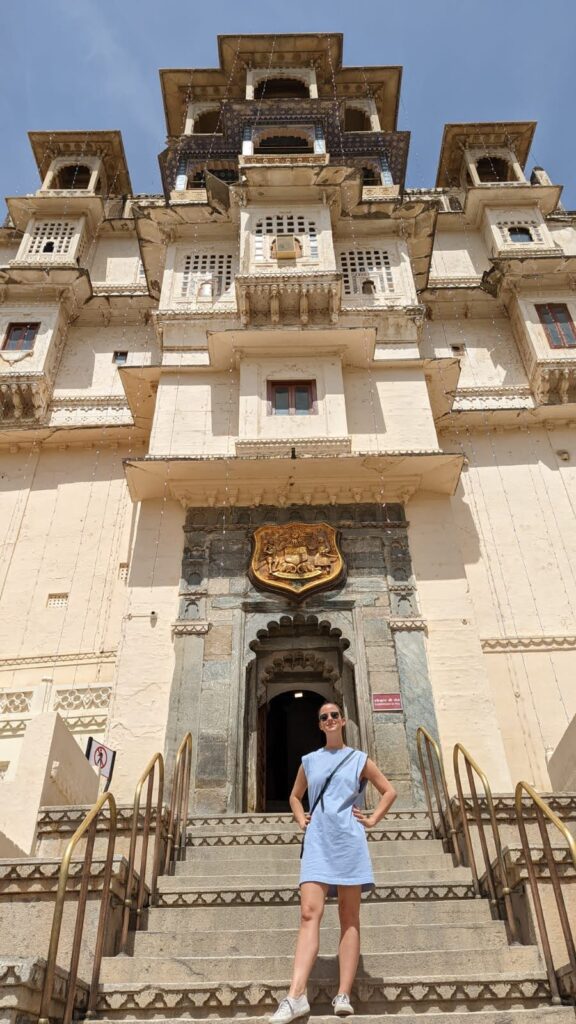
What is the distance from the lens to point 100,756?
8.64 metres

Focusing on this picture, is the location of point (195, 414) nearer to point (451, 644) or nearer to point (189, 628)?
point (189, 628)

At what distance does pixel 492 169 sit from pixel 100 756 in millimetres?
22007

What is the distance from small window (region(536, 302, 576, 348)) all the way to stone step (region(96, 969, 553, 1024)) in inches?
606

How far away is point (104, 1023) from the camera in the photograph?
3779mm

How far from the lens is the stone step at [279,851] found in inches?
278

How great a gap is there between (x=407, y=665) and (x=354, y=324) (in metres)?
8.24

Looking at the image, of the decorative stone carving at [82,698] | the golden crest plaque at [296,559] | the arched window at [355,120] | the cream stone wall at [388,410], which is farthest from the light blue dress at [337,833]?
the arched window at [355,120]

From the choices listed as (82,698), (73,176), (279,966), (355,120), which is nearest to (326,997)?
(279,966)

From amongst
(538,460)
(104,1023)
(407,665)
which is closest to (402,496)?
(407,665)

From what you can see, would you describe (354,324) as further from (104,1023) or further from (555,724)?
(104,1023)

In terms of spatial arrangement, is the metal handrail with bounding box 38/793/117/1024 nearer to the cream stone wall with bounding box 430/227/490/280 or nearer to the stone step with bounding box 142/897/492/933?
the stone step with bounding box 142/897/492/933

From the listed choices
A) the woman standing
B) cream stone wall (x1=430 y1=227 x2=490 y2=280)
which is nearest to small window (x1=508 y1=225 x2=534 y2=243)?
cream stone wall (x1=430 y1=227 x2=490 y2=280)

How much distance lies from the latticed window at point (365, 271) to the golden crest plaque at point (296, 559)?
7081mm

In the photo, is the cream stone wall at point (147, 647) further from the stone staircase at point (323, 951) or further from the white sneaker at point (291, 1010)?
the white sneaker at point (291, 1010)
